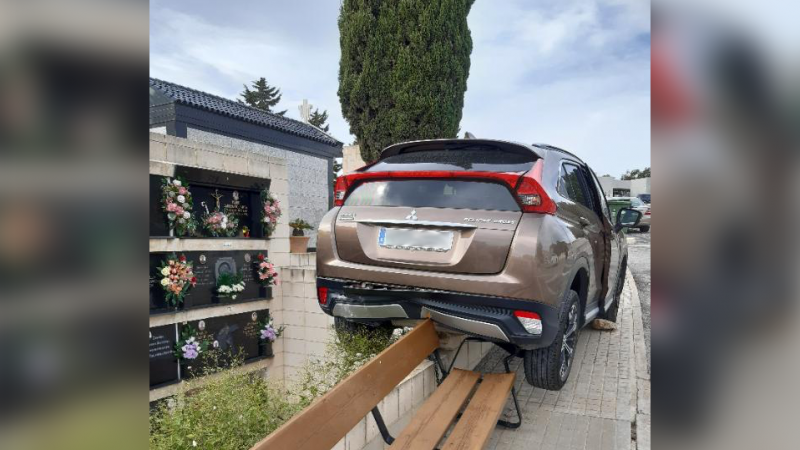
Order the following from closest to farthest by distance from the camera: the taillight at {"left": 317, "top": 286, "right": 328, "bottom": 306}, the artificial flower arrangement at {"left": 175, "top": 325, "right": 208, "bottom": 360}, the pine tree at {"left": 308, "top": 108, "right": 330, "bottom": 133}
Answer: the taillight at {"left": 317, "top": 286, "right": 328, "bottom": 306}
the artificial flower arrangement at {"left": 175, "top": 325, "right": 208, "bottom": 360}
the pine tree at {"left": 308, "top": 108, "right": 330, "bottom": 133}

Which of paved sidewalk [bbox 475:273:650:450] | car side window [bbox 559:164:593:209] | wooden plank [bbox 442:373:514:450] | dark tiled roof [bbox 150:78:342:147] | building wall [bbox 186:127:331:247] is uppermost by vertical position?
dark tiled roof [bbox 150:78:342:147]

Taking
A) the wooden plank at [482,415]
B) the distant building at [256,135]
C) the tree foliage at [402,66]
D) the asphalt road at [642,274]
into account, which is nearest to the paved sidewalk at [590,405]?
the wooden plank at [482,415]

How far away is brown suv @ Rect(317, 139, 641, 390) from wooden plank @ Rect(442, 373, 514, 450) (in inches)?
10.8

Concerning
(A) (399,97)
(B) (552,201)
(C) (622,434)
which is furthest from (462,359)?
(A) (399,97)

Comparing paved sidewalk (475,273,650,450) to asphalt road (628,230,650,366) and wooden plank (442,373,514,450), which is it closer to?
wooden plank (442,373,514,450)

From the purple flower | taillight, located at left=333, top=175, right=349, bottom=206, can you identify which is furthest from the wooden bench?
the purple flower

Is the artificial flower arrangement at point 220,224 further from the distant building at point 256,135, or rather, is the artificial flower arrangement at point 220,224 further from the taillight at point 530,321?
the taillight at point 530,321

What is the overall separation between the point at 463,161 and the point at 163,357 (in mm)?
4502

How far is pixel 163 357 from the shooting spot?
18.6 feet

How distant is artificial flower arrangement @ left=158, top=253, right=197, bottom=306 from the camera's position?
5551 millimetres

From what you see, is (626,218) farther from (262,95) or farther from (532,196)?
(262,95)
